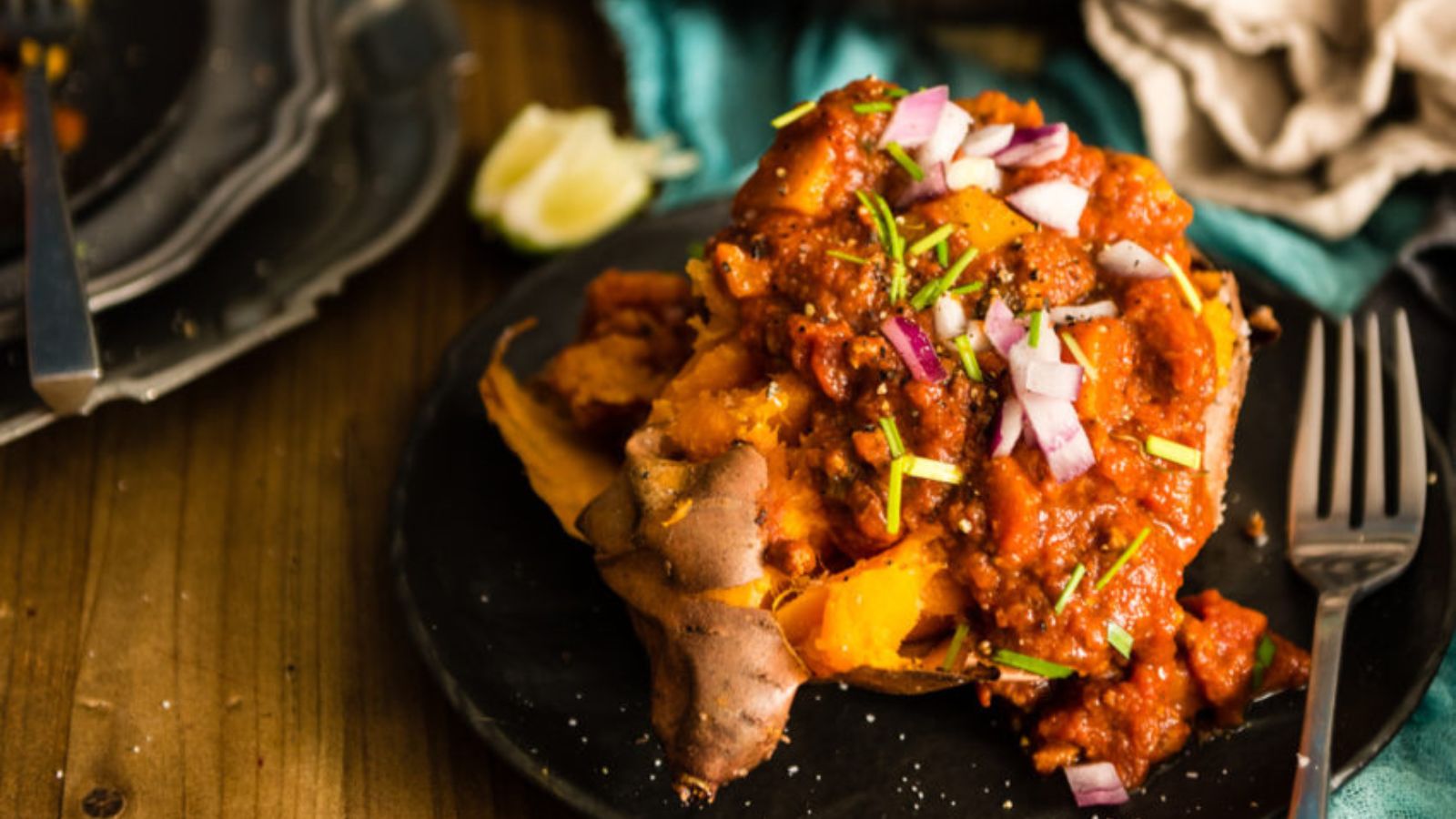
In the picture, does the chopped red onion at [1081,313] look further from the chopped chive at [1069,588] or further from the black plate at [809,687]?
the black plate at [809,687]

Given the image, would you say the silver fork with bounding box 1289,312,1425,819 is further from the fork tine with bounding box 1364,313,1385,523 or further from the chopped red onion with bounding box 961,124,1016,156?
the chopped red onion with bounding box 961,124,1016,156

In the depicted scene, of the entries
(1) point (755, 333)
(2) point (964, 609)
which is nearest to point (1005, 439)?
(2) point (964, 609)

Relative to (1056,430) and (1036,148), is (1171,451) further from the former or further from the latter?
(1036,148)

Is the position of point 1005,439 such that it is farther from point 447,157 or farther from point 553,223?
point 447,157

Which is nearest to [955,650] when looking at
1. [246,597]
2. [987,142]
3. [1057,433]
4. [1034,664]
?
[1034,664]

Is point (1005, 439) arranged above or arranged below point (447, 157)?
above

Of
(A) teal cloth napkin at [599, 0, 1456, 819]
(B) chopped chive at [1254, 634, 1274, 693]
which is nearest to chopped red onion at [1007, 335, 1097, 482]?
(B) chopped chive at [1254, 634, 1274, 693]

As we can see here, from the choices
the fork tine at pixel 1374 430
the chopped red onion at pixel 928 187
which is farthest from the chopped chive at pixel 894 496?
the fork tine at pixel 1374 430
